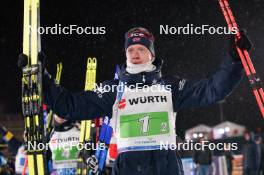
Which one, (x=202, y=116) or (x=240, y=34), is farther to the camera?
(x=202, y=116)

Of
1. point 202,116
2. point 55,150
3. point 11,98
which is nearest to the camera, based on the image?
point 55,150

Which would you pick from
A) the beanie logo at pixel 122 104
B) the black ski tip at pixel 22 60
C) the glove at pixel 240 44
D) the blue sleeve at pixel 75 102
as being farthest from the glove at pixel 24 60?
the glove at pixel 240 44

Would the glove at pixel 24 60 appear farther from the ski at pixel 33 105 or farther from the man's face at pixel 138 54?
the man's face at pixel 138 54

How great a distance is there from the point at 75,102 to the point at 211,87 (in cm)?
117

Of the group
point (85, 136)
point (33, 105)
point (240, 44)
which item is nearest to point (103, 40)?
point (85, 136)

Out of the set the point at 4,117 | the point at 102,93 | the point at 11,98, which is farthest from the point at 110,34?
the point at 102,93

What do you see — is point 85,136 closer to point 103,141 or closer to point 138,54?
point 103,141

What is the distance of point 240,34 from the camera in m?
4.02

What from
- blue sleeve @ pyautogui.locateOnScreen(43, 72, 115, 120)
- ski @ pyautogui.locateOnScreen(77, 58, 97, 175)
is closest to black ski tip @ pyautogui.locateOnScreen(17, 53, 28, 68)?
blue sleeve @ pyautogui.locateOnScreen(43, 72, 115, 120)

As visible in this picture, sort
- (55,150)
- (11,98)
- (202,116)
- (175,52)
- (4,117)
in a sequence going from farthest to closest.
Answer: (202,116)
(4,117)
(11,98)
(175,52)
(55,150)

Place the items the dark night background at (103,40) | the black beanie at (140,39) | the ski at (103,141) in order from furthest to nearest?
the dark night background at (103,40) < the ski at (103,141) < the black beanie at (140,39)

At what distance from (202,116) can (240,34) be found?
1840 inches

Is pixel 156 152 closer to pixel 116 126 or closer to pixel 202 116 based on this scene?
pixel 116 126

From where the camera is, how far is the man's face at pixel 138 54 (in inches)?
167
